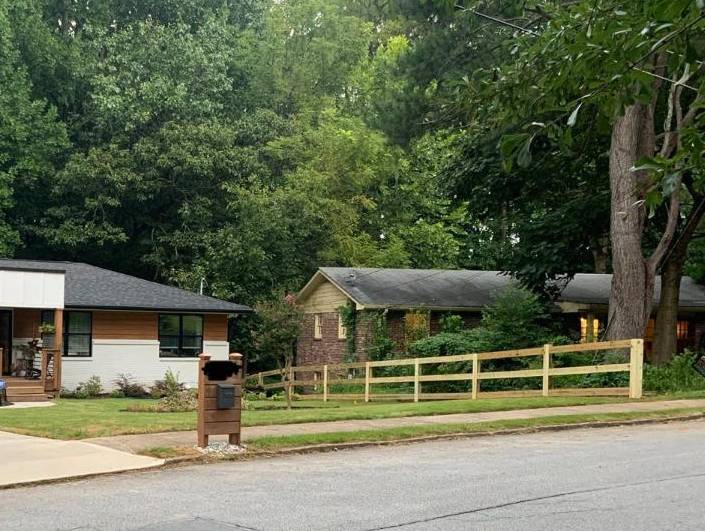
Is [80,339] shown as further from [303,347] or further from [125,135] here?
[125,135]

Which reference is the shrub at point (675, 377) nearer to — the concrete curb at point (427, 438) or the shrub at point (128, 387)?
the concrete curb at point (427, 438)

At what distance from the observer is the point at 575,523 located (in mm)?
7523

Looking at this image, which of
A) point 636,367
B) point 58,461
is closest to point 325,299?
point 636,367

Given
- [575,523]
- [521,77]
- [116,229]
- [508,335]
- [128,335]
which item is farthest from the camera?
[116,229]

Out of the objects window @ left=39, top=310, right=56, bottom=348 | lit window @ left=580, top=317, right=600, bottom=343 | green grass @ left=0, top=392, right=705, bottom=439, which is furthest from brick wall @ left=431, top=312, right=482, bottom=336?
green grass @ left=0, top=392, right=705, bottom=439

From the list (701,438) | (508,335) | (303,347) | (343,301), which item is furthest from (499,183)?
(701,438)

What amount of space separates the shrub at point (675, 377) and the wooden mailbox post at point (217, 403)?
39.9 ft

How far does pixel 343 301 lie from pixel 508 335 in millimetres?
8070

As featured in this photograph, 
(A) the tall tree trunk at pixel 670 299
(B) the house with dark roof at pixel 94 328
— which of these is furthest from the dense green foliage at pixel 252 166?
(B) the house with dark roof at pixel 94 328

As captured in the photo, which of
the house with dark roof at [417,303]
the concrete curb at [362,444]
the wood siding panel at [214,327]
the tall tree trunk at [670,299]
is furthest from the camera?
the house with dark roof at [417,303]

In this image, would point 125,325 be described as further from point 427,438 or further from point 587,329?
point 427,438

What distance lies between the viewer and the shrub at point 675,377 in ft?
68.5

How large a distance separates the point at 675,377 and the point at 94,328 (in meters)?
17.4

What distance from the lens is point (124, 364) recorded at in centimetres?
2917
